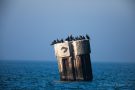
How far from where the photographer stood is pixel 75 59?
1396 inches

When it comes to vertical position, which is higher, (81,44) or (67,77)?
(81,44)

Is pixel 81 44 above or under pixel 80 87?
above

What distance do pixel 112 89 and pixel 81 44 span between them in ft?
18.6

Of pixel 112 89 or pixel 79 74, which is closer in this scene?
pixel 79 74

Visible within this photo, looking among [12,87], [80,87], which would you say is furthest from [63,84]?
[12,87]

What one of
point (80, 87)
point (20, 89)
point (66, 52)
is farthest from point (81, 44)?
point (20, 89)

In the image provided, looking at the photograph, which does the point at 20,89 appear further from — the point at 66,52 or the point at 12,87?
the point at 66,52

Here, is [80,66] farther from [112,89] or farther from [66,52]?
[112,89]

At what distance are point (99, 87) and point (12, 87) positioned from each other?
795 cm

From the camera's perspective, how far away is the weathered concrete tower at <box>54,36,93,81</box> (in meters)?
35.3

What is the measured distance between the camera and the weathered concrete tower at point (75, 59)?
1391 inches

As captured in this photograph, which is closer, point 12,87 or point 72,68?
point 72,68

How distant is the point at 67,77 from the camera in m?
36.2

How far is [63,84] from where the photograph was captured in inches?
1516
